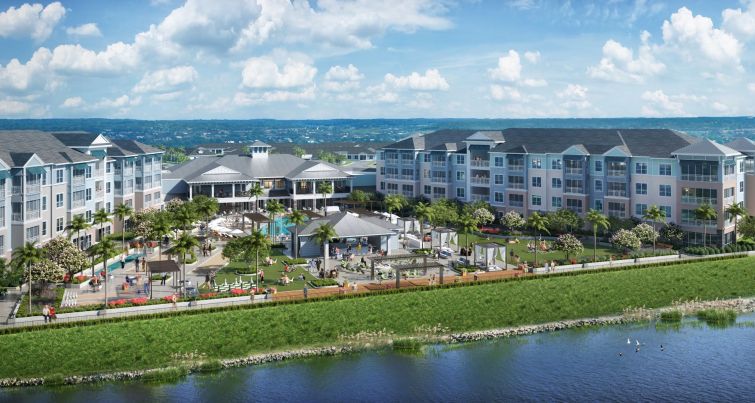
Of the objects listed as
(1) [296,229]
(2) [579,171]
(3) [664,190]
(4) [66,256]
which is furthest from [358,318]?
(2) [579,171]

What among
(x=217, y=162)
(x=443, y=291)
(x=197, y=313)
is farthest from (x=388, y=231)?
(x=217, y=162)

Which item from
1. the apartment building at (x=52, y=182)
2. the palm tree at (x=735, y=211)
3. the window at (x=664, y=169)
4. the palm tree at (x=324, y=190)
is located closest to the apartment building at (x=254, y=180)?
the palm tree at (x=324, y=190)

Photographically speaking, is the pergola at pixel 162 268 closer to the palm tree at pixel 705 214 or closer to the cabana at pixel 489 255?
the cabana at pixel 489 255

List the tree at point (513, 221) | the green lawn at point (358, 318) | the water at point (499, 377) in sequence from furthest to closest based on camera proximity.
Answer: the tree at point (513, 221)
the green lawn at point (358, 318)
the water at point (499, 377)

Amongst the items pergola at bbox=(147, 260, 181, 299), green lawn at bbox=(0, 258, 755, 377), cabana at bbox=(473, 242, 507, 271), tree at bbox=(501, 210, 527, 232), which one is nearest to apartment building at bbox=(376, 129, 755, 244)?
tree at bbox=(501, 210, 527, 232)

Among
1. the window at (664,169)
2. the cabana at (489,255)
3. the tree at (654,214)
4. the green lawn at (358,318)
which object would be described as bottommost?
the green lawn at (358,318)

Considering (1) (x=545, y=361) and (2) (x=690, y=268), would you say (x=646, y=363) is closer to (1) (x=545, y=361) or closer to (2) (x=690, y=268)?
(1) (x=545, y=361)

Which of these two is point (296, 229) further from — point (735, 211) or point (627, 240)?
point (735, 211)
